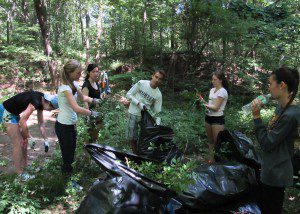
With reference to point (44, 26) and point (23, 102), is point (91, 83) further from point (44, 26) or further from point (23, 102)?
point (44, 26)

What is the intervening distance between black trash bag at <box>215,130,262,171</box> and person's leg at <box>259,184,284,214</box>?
96 cm

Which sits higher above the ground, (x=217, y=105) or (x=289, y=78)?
(x=289, y=78)

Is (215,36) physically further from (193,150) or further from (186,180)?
(186,180)

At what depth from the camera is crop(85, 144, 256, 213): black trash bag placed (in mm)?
2438

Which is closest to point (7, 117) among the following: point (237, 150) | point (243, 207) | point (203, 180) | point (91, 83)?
point (91, 83)

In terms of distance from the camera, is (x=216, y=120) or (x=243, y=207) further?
(x=216, y=120)

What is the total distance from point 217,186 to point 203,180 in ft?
0.49

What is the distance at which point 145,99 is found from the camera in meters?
4.16

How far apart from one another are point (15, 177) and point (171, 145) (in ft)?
6.23

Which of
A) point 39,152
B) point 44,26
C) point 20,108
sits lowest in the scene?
point 39,152

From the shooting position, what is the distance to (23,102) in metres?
3.79

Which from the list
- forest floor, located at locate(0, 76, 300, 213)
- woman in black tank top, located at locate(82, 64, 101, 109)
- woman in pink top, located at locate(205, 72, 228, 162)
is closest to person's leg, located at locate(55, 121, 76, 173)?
forest floor, located at locate(0, 76, 300, 213)

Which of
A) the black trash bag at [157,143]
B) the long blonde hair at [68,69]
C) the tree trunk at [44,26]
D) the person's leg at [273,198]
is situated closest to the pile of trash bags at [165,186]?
the black trash bag at [157,143]

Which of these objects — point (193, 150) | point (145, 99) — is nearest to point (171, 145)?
point (145, 99)
